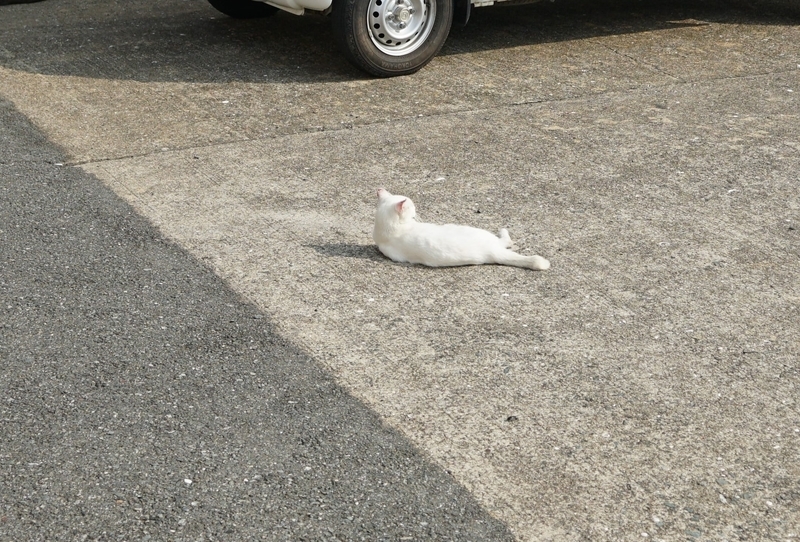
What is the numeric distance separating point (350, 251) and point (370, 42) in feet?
10.0

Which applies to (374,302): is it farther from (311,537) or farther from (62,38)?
(62,38)

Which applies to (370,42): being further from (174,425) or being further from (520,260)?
(174,425)

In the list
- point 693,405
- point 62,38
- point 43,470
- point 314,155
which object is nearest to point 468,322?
point 693,405

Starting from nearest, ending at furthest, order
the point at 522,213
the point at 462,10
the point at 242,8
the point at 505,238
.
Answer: the point at 505,238, the point at 522,213, the point at 462,10, the point at 242,8

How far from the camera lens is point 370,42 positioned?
8.04m

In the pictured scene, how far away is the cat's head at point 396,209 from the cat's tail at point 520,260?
453mm

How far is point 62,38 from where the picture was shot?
9.21 meters

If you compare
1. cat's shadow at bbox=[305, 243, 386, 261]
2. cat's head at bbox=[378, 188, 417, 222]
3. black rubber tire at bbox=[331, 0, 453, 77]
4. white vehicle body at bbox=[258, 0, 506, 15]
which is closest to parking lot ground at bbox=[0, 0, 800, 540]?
cat's shadow at bbox=[305, 243, 386, 261]

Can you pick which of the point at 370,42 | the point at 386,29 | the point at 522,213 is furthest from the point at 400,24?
the point at 522,213

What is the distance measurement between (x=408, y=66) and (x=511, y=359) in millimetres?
4243

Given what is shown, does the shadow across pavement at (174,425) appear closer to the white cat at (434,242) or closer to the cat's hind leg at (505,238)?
the white cat at (434,242)

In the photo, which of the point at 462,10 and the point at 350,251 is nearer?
the point at 350,251

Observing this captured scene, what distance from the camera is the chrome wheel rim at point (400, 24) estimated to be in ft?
26.3

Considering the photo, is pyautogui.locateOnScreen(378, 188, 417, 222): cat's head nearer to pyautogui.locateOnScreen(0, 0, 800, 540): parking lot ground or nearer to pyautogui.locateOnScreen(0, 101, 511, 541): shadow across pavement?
pyautogui.locateOnScreen(0, 0, 800, 540): parking lot ground
